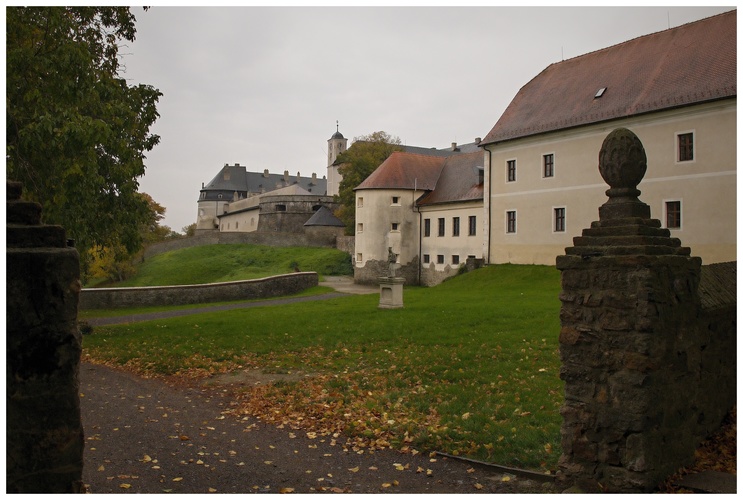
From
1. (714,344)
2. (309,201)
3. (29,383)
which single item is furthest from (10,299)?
(309,201)

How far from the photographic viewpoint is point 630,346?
546 centimetres

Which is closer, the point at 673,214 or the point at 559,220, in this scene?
the point at 673,214

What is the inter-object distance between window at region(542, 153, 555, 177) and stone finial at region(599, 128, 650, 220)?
1123 inches

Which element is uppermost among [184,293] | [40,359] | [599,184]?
[599,184]

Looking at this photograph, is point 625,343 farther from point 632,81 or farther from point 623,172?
point 632,81

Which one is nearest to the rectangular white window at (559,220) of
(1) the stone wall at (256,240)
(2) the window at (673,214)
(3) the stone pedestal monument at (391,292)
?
(2) the window at (673,214)

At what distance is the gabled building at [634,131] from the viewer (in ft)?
87.3

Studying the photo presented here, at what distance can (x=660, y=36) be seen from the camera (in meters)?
31.9

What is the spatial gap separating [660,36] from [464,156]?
16464 mm

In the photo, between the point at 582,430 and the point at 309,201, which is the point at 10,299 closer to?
the point at 582,430

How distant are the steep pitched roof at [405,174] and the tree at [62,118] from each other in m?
30.4

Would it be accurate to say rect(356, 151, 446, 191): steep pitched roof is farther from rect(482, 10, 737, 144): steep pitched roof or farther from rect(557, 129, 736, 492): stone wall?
rect(557, 129, 736, 492): stone wall

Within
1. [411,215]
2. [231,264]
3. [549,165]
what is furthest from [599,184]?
[231,264]

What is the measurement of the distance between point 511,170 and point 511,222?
3093mm
